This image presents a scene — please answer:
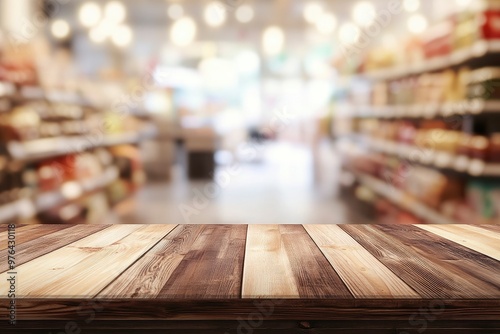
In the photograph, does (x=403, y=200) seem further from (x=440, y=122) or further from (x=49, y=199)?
(x=49, y=199)

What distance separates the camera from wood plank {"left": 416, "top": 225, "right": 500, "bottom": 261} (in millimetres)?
1336

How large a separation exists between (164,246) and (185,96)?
1139cm

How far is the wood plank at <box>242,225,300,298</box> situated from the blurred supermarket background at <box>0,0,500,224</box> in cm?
311

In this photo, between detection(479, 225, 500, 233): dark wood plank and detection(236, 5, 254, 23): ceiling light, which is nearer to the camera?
detection(479, 225, 500, 233): dark wood plank

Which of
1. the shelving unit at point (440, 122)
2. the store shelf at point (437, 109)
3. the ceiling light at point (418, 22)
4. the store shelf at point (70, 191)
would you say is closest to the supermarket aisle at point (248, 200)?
the store shelf at point (70, 191)

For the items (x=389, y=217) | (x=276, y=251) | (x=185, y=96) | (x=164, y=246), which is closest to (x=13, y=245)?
(x=164, y=246)

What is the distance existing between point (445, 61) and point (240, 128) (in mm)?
10359

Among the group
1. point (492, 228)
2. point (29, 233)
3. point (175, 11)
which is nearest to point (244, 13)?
point (175, 11)

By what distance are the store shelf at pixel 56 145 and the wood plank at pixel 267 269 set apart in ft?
11.6

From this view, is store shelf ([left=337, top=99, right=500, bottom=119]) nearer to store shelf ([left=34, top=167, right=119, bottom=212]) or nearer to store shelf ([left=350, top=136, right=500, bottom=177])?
store shelf ([left=350, top=136, right=500, bottom=177])

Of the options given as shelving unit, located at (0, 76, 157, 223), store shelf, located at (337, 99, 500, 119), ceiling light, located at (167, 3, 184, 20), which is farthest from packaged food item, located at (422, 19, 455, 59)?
ceiling light, located at (167, 3, 184, 20)

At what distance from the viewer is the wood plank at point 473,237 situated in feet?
4.38

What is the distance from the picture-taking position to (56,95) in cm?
573

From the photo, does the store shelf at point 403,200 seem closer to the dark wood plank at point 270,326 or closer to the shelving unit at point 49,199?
the shelving unit at point 49,199
